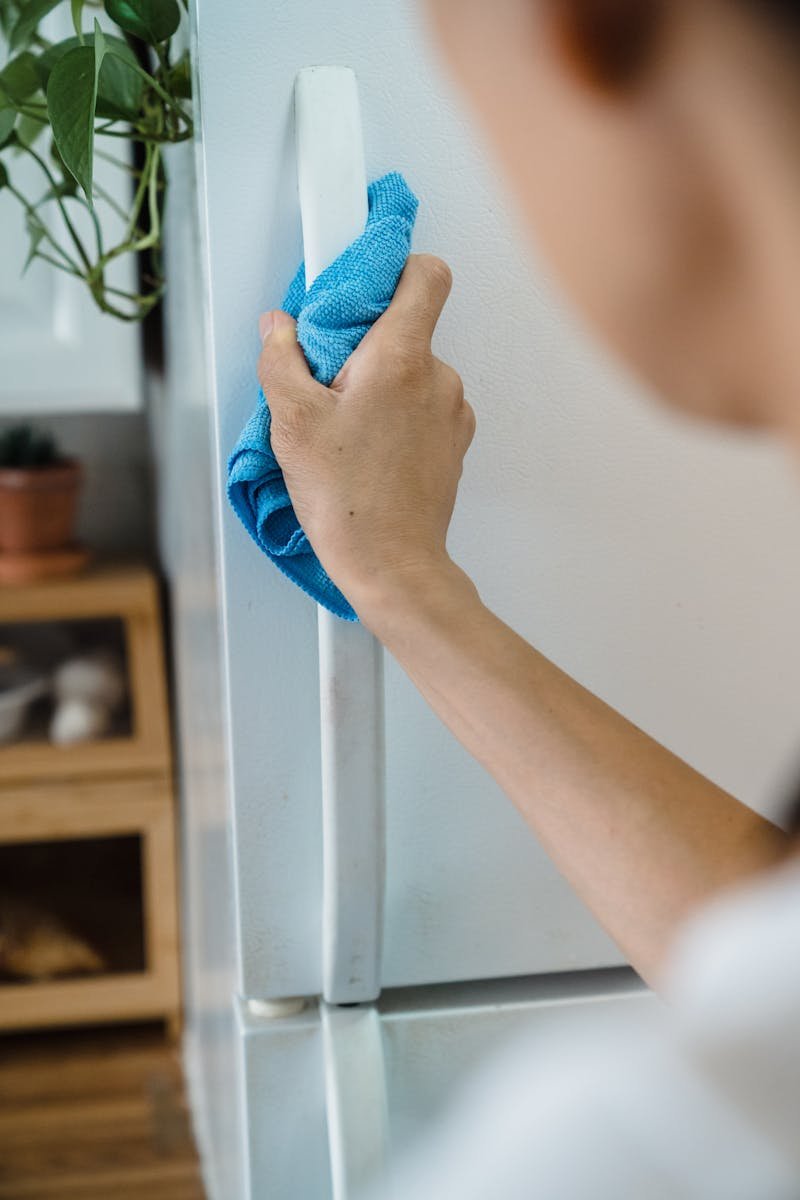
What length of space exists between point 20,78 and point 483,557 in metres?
0.43

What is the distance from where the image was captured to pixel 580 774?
415mm

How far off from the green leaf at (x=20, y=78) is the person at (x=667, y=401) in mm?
335

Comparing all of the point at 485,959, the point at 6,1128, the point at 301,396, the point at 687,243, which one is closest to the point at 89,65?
the point at 301,396

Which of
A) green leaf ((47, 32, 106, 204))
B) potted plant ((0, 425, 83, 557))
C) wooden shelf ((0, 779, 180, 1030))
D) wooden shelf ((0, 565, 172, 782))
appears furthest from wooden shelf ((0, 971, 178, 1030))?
green leaf ((47, 32, 106, 204))

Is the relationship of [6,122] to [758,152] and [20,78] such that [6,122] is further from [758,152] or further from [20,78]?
[758,152]

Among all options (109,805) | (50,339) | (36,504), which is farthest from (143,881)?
(50,339)

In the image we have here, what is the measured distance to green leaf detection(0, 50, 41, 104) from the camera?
730 millimetres

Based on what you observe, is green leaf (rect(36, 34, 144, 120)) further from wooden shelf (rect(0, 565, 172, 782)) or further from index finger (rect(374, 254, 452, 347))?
wooden shelf (rect(0, 565, 172, 782))

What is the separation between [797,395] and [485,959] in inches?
16.9

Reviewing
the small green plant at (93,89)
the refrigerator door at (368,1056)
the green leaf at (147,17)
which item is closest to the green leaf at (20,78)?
the small green plant at (93,89)

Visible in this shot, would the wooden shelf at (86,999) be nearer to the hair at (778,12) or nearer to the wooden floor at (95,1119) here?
the wooden floor at (95,1119)

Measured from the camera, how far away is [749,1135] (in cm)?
24

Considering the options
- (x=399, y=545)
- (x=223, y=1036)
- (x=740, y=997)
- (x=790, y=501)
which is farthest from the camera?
(x=223, y=1036)

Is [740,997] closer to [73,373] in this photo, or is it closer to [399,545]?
[399,545]
